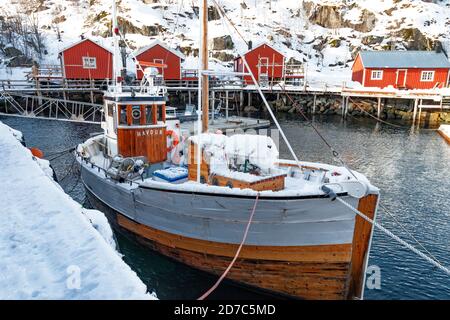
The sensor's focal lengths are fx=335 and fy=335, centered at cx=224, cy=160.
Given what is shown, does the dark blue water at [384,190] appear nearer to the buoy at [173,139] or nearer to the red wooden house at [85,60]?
the buoy at [173,139]

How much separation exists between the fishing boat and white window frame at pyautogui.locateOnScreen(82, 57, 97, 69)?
1267 inches

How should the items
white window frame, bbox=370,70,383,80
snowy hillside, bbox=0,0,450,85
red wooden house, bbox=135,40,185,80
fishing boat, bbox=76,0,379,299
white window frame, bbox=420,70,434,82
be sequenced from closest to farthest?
fishing boat, bbox=76,0,379,299, red wooden house, bbox=135,40,185,80, white window frame, bbox=420,70,434,82, white window frame, bbox=370,70,383,80, snowy hillside, bbox=0,0,450,85

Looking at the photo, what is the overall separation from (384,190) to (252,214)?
11204mm

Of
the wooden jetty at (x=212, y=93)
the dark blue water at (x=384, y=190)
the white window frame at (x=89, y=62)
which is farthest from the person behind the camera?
the white window frame at (x=89, y=62)

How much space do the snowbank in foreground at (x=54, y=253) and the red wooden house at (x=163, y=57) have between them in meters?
37.5

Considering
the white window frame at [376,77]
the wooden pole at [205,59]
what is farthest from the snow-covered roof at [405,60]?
the wooden pole at [205,59]

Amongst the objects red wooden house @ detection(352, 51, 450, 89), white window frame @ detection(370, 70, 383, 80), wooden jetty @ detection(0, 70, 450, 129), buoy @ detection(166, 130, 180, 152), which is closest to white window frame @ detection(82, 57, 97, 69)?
wooden jetty @ detection(0, 70, 450, 129)

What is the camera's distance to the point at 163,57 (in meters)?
41.9

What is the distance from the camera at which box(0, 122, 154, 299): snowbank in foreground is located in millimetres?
3443

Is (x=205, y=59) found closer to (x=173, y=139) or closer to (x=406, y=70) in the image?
(x=173, y=139)

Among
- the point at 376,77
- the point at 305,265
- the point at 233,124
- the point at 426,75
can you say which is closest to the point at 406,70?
the point at 426,75

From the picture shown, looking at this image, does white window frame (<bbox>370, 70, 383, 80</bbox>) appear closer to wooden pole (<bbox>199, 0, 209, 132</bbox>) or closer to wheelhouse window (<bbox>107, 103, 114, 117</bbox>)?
wooden pole (<bbox>199, 0, 209, 132</bbox>)

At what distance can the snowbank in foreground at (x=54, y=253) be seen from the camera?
344 centimetres
